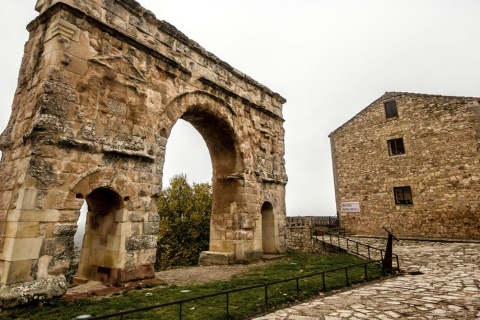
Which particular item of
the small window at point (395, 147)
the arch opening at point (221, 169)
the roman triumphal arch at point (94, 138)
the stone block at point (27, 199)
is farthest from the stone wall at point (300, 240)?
the stone block at point (27, 199)

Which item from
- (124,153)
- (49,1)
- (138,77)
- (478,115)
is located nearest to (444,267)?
(124,153)

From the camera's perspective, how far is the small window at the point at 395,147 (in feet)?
51.8

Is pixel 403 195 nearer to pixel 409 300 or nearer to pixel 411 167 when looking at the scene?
pixel 411 167

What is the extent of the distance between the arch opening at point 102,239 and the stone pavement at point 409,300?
3.64m

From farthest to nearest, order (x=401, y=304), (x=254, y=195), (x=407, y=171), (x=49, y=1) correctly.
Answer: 1. (x=407, y=171)
2. (x=254, y=195)
3. (x=49, y=1)
4. (x=401, y=304)

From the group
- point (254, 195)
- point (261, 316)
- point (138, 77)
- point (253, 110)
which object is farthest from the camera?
point (253, 110)

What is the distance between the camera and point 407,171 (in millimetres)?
15219

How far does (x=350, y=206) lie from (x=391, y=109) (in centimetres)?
620

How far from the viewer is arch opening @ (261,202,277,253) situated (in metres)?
10.7

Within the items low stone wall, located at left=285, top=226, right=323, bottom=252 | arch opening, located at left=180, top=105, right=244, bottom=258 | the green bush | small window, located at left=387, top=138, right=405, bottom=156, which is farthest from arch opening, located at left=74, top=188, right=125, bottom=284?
small window, located at left=387, top=138, right=405, bottom=156

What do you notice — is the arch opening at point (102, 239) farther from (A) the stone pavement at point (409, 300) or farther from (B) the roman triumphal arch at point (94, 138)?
(A) the stone pavement at point (409, 300)

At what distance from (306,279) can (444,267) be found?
3.96 m

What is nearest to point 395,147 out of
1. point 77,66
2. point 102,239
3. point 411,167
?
point 411,167

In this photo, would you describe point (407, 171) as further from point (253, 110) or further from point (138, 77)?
point (138, 77)
